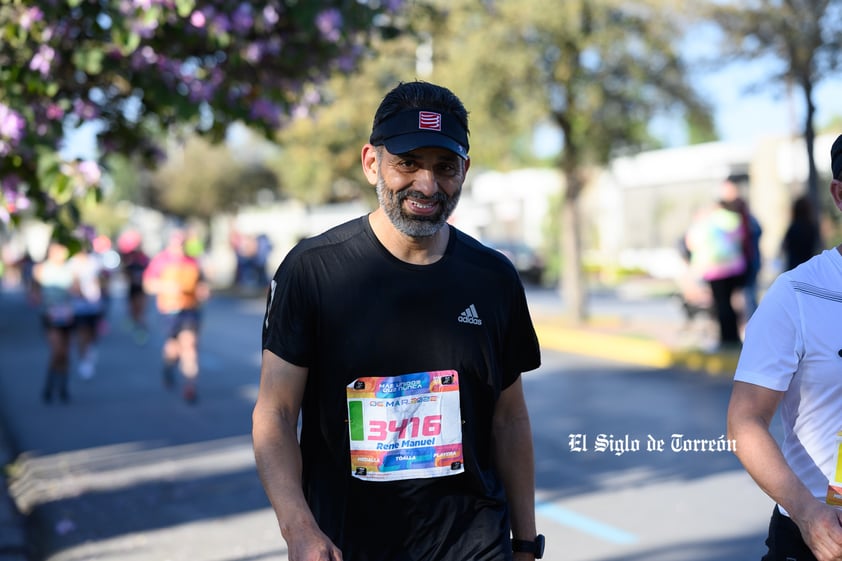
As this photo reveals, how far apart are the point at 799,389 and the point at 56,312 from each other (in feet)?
35.3

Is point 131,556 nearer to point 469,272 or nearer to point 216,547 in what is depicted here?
point 216,547

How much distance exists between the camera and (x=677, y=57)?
17.5 metres

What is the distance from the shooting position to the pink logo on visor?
2668 mm

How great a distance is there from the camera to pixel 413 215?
270cm

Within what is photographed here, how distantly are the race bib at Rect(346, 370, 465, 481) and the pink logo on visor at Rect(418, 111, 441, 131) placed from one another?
0.61 meters

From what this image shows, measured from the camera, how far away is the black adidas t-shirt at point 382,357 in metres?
2.68

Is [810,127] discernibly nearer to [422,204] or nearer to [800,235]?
[800,235]

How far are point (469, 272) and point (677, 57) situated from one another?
15.7 metres

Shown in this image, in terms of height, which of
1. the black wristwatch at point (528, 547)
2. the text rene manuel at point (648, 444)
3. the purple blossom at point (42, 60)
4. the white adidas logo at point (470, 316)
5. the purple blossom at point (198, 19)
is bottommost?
the text rene manuel at point (648, 444)

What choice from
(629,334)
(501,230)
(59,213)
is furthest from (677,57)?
(501,230)

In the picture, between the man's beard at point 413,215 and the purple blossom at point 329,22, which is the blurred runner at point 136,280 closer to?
the purple blossom at point 329,22

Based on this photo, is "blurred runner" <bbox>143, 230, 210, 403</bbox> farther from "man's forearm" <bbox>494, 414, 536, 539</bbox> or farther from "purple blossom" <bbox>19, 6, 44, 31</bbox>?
"man's forearm" <bbox>494, 414, 536, 539</bbox>

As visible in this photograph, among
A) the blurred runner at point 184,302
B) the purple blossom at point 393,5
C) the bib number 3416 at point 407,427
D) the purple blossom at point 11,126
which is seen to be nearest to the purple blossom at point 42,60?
the purple blossom at point 11,126

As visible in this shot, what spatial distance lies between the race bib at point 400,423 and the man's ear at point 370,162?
1.76ft
